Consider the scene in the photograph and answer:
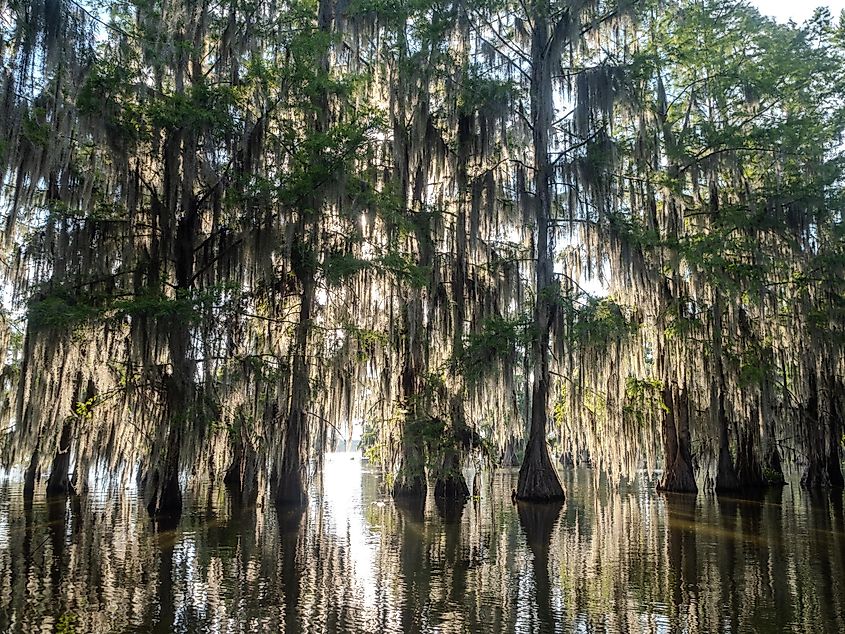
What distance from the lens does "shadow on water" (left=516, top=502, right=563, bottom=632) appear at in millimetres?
6883

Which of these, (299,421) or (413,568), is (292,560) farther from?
(299,421)

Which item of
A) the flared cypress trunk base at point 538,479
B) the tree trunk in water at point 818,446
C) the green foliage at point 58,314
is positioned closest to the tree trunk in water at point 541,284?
the flared cypress trunk base at point 538,479

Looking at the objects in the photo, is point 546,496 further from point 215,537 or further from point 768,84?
point 768,84

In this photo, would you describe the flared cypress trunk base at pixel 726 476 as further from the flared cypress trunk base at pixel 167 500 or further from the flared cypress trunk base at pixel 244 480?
the flared cypress trunk base at pixel 167 500

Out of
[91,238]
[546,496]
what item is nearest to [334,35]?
Answer: [91,238]

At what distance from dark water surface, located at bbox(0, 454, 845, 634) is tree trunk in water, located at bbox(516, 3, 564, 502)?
2.68m

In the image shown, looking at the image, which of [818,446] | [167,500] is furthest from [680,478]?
[167,500]

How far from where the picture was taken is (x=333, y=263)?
1455 centimetres

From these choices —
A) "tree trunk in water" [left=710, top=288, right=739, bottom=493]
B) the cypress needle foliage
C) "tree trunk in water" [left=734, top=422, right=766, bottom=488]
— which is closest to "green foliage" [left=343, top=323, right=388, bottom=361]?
the cypress needle foliage

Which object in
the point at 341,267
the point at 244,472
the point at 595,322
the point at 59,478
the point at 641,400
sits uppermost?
the point at 341,267

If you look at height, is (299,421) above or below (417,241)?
below

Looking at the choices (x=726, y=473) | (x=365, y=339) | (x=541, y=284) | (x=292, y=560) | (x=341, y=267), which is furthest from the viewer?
(x=726, y=473)

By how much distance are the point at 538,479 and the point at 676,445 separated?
5059mm

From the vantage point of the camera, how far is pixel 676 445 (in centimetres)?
2103
